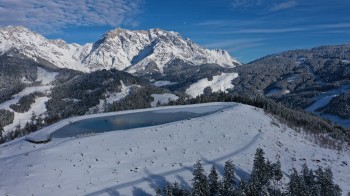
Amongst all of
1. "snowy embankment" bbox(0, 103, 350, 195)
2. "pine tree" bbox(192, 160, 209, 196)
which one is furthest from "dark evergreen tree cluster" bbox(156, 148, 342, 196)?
"snowy embankment" bbox(0, 103, 350, 195)

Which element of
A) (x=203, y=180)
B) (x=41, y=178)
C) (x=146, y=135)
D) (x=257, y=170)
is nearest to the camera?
(x=203, y=180)

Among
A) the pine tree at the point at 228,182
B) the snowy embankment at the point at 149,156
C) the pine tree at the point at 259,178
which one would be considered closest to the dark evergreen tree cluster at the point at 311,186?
the pine tree at the point at 259,178

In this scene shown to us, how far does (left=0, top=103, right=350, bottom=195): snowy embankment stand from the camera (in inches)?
2559

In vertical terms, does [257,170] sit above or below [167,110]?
below

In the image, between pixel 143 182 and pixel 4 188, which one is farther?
pixel 143 182

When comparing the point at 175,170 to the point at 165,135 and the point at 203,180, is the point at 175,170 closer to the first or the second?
the point at 203,180

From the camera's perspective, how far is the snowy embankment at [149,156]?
65.0 meters

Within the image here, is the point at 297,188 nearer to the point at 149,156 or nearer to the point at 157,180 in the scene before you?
the point at 157,180

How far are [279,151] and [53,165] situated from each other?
5903 cm

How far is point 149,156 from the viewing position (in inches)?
3118

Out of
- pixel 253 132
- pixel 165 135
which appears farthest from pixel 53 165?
pixel 253 132

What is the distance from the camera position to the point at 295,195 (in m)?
63.6

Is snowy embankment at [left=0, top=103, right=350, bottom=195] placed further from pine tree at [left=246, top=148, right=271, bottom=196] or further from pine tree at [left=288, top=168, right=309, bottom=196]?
pine tree at [left=288, top=168, right=309, bottom=196]

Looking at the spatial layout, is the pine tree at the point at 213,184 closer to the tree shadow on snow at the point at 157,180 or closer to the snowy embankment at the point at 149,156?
the tree shadow on snow at the point at 157,180
